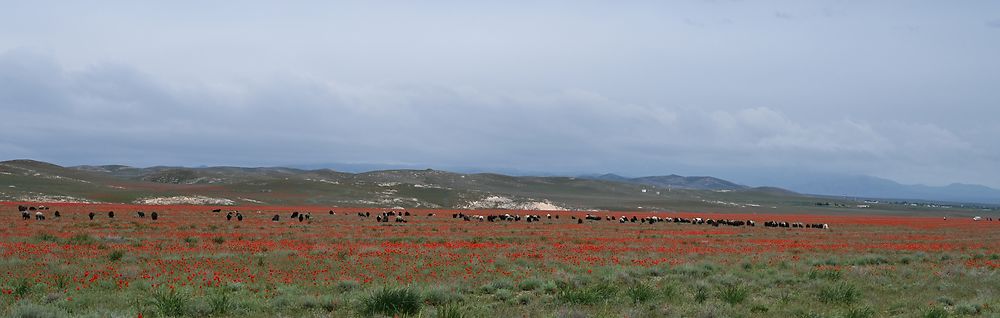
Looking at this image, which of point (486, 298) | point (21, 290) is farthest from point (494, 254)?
point (21, 290)

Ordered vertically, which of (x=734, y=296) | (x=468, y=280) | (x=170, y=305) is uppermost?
(x=734, y=296)

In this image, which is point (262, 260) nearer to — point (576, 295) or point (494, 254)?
point (494, 254)

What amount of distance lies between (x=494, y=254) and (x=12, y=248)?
16152 millimetres

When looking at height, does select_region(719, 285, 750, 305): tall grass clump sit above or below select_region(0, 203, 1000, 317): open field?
above

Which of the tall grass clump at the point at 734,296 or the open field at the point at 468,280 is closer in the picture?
the open field at the point at 468,280

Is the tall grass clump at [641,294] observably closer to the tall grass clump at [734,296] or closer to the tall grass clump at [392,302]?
the tall grass clump at [734,296]

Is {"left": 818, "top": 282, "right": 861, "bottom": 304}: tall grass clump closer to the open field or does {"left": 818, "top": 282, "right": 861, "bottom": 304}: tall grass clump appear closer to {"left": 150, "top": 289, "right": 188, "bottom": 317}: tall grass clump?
the open field

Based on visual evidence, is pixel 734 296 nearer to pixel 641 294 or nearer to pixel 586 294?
pixel 641 294

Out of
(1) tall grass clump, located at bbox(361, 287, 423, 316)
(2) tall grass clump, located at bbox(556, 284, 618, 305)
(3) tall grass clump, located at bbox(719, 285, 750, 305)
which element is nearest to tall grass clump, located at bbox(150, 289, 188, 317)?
(1) tall grass clump, located at bbox(361, 287, 423, 316)

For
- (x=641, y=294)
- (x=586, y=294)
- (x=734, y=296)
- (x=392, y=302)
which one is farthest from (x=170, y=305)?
(x=734, y=296)

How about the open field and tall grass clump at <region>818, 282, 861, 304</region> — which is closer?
the open field

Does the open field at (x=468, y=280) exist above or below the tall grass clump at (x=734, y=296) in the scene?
below

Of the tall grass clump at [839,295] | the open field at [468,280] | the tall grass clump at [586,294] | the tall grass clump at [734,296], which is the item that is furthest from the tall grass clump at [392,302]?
the tall grass clump at [839,295]

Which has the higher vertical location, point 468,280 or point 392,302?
point 392,302
